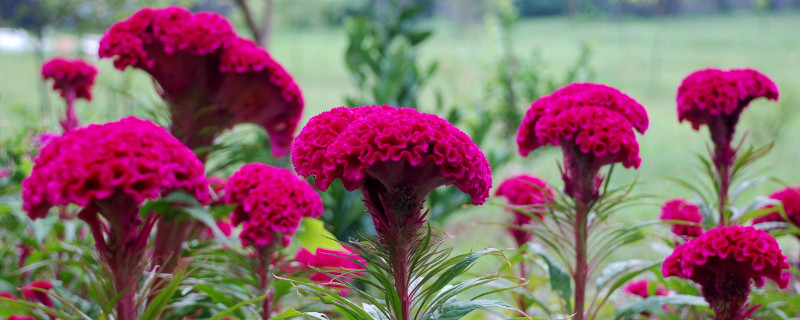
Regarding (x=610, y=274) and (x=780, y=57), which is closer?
(x=610, y=274)

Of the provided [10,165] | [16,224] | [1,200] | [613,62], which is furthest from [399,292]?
[613,62]

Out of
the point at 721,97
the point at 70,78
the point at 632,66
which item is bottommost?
the point at 721,97

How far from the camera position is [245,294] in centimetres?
120

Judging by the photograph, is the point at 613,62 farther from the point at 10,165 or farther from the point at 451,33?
the point at 10,165

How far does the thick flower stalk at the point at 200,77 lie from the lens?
131 cm

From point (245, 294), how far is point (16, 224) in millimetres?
1057

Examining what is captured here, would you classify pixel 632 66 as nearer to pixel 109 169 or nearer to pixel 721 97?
pixel 721 97

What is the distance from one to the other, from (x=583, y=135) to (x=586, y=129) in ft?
0.04

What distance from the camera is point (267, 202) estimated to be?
118 centimetres

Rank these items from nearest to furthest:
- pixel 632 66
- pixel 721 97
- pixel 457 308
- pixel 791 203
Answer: pixel 457 308 → pixel 721 97 → pixel 791 203 → pixel 632 66

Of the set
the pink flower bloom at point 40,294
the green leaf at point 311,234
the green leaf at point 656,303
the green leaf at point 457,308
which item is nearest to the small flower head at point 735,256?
the green leaf at point 656,303

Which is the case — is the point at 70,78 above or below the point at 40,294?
above

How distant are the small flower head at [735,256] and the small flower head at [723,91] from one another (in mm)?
346

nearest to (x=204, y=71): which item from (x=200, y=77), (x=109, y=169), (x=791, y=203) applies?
(x=200, y=77)
